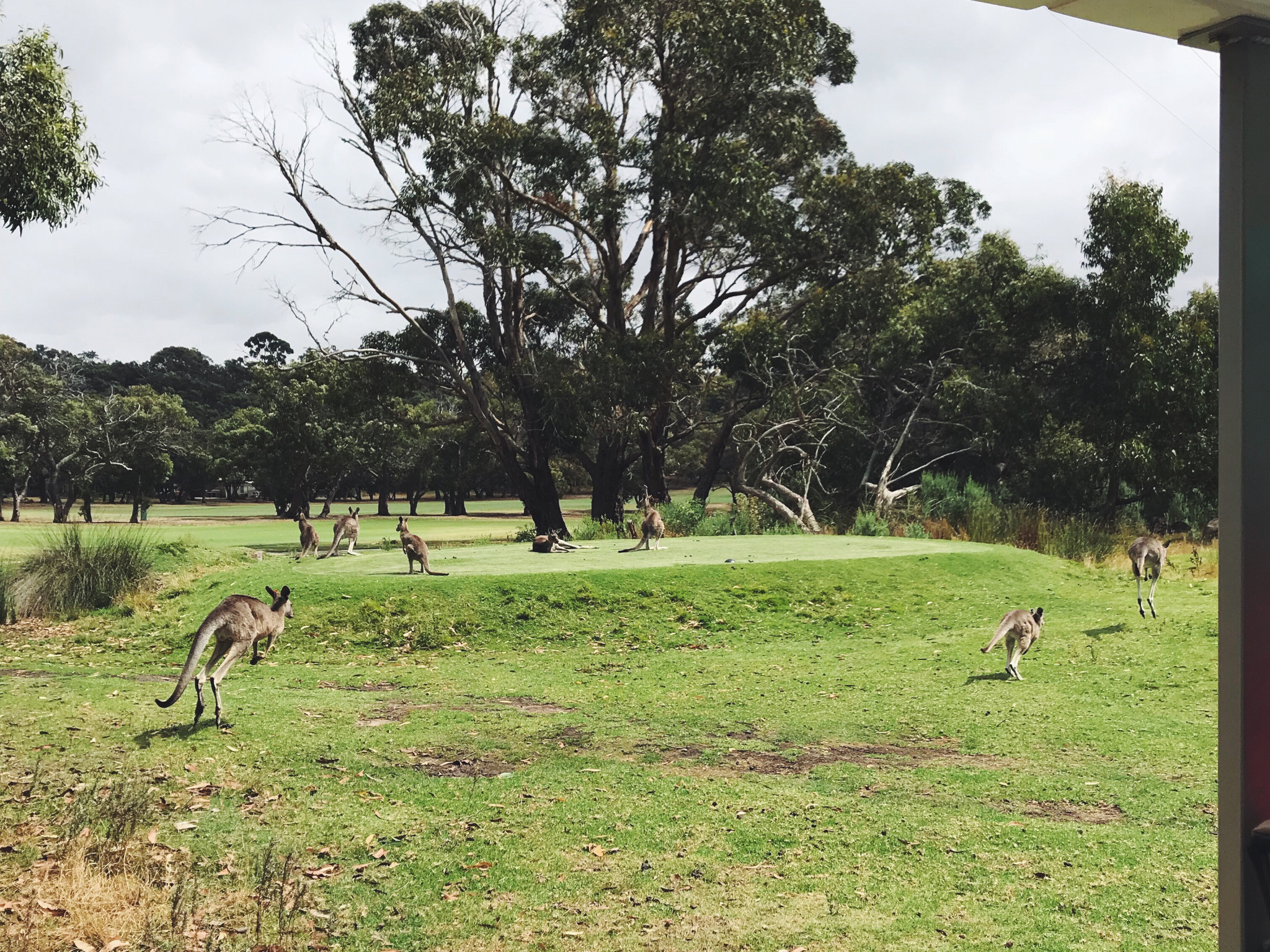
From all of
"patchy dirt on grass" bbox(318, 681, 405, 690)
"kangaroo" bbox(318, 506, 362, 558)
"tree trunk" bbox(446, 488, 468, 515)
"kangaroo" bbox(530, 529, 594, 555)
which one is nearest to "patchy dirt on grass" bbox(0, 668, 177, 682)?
"patchy dirt on grass" bbox(318, 681, 405, 690)

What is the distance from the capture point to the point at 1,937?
4.66 metres

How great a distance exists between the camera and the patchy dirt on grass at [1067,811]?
20.7 ft

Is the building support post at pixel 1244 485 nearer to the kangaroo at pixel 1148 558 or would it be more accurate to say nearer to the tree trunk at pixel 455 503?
the kangaroo at pixel 1148 558

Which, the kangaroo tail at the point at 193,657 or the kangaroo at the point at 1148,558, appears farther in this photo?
the kangaroo at the point at 1148,558

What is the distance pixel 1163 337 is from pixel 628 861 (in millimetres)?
24162

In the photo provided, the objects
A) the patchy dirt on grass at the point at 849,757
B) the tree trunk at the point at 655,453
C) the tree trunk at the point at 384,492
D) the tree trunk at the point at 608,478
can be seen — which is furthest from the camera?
the tree trunk at the point at 384,492

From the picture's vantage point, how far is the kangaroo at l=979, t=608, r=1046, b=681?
396 inches

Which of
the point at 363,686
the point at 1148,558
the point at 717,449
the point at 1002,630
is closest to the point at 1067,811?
the point at 1002,630

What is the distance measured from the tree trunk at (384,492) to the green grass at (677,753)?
112 feet

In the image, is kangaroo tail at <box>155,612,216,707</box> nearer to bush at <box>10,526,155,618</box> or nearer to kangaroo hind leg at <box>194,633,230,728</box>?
kangaroo hind leg at <box>194,633,230,728</box>

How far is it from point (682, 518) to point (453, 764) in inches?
678

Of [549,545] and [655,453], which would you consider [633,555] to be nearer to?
[549,545]

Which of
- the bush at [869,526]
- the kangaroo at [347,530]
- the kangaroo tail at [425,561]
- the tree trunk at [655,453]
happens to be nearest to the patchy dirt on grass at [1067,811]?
the kangaroo tail at [425,561]

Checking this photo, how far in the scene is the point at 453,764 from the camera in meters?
7.66
